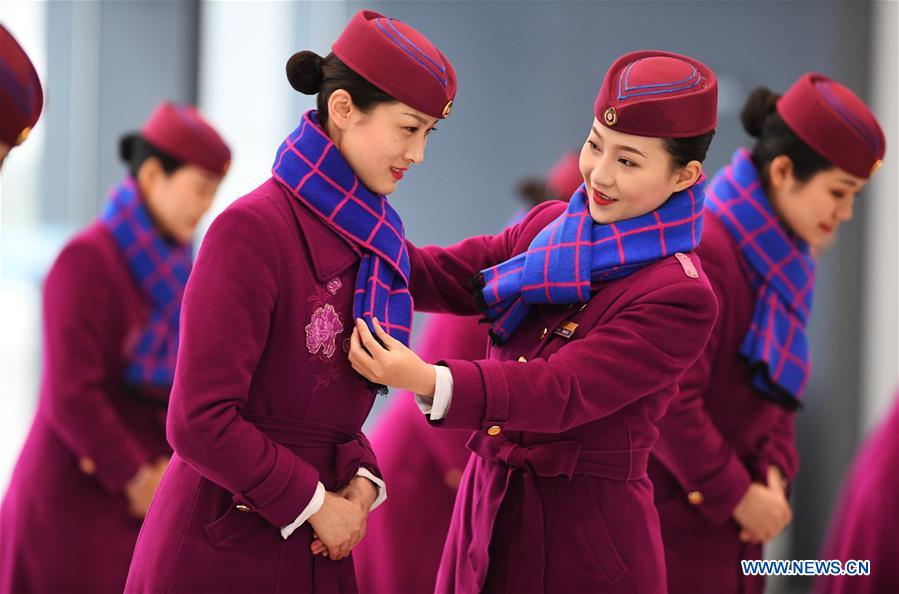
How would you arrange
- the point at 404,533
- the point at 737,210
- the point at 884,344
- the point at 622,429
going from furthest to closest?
the point at 884,344
the point at 404,533
the point at 737,210
the point at 622,429

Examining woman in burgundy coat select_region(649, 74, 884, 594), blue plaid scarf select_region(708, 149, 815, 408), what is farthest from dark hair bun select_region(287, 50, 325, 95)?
blue plaid scarf select_region(708, 149, 815, 408)

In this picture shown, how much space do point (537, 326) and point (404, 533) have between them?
1499 mm

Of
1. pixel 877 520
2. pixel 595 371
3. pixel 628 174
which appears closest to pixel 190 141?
pixel 628 174

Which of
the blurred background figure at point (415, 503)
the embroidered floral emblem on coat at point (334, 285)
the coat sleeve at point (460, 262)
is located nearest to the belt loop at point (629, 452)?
the coat sleeve at point (460, 262)

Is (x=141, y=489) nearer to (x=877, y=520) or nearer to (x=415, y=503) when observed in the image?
(x=415, y=503)

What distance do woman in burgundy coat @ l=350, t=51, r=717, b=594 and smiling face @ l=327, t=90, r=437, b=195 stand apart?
25cm

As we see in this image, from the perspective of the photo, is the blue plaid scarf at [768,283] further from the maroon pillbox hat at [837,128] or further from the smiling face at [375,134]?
the smiling face at [375,134]

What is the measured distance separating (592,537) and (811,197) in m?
1.08

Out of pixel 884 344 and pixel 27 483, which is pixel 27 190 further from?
pixel 884 344

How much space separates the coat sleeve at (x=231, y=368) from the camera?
1754mm

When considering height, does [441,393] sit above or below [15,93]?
below

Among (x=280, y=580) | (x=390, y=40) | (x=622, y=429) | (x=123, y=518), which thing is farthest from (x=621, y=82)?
(x=123, y=518)

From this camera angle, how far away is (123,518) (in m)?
3.29

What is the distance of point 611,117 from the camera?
6.52 feet
